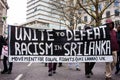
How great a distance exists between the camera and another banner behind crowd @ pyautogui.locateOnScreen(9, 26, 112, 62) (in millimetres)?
9820

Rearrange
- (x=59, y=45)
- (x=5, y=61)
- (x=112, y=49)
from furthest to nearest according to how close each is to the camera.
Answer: (x=5, y=61), (x=59, y=45), (x=112, y=49)

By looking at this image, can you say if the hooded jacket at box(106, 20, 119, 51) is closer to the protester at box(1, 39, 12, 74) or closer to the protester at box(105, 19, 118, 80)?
the protester at box(105, 19, 118, 80)

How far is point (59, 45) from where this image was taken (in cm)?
1023

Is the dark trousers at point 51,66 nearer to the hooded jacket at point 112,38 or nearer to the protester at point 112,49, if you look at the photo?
the protester at point 112,49

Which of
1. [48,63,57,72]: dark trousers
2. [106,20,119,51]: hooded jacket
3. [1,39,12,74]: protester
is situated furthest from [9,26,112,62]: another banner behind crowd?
[1,39,12,74]: protester

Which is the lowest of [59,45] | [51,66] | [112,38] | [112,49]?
[51,66]

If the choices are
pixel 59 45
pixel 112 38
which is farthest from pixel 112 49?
pixel 59 45

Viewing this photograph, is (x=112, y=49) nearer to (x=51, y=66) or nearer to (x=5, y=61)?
(x=51, y=66)

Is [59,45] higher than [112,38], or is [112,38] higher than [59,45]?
[112,38]

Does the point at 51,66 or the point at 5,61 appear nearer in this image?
the point at 51,66

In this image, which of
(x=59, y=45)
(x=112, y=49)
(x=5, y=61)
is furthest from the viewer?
(x=5, y=61)

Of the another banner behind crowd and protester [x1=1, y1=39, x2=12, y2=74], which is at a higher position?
the another banner behind crowd

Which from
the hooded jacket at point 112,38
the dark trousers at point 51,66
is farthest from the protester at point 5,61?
the hooded jacket at point 112,38

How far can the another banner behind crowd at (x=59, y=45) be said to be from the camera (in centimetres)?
982
